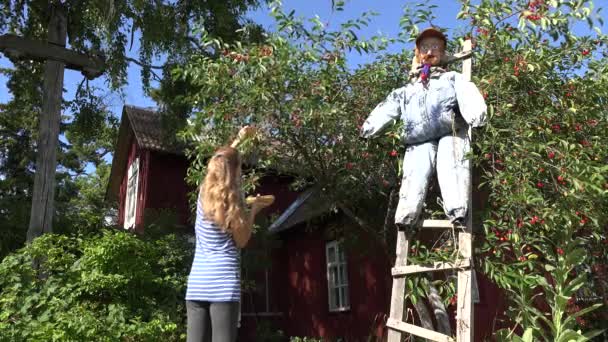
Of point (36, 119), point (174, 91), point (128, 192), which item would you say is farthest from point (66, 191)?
point (174, 91)

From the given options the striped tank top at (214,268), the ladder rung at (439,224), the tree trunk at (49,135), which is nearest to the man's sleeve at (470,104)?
the ladder rung at (439,224)

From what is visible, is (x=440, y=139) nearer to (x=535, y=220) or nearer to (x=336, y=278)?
(x=535, y=220)

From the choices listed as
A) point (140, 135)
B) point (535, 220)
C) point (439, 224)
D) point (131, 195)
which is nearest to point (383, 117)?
point (439, 224)

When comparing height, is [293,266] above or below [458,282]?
above

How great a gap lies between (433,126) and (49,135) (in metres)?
8.82

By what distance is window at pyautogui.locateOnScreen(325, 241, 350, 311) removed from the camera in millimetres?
12891

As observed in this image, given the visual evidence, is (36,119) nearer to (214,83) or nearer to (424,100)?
(214,83)

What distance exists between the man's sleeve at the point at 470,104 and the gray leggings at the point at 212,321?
1934 mm

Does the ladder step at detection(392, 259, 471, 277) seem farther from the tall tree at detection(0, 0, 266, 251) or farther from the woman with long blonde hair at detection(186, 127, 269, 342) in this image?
the tall tree at detection(0, 0, 266, 251)

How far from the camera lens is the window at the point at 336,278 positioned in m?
12.9

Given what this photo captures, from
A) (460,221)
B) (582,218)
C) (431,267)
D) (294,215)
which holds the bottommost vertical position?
(431,267)

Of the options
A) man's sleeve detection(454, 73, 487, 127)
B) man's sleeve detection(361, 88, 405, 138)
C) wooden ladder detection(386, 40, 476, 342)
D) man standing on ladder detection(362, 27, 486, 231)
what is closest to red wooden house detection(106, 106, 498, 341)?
man's sleeve detection(361, 88, 405, 138)

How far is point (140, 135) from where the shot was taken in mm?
17156

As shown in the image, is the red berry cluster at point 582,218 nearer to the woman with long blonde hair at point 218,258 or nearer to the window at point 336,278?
the woman with long blonde hair at point 218,258
